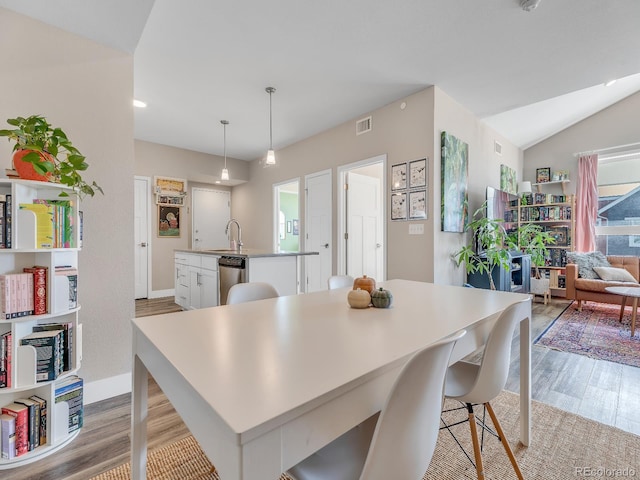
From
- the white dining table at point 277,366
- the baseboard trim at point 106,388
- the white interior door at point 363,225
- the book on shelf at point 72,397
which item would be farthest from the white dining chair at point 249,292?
the white interior door at point 363,225

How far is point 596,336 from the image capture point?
10.9ft

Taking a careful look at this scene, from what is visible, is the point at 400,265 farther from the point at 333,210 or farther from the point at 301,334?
the point at 301,334

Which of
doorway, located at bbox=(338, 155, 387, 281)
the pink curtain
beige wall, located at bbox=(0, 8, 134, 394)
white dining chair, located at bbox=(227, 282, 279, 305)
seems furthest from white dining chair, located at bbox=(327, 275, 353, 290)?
the pink curtain

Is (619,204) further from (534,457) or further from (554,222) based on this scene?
(534,457)

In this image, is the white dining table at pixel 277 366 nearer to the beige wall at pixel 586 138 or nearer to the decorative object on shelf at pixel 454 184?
the decorative object on shelf at pixel 454 184

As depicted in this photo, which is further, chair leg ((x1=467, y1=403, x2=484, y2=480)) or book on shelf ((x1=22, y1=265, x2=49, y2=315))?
book on shelf ((x1=22, y1=265, x2=49, y2=315))

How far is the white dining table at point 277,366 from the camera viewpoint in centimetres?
54

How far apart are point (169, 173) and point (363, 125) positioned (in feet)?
11.9

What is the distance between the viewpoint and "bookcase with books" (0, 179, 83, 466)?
1489mm

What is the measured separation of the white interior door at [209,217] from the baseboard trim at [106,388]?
3851 mm

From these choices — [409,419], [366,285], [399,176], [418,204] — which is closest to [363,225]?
[399,176]

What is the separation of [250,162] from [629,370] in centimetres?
613

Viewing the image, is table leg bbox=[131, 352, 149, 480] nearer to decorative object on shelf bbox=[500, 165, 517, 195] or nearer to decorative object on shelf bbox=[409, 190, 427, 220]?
decorative object on shelf bbox=[409, 190, 427, 220]

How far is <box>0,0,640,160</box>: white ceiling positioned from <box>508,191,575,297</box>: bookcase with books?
2.12 meters
